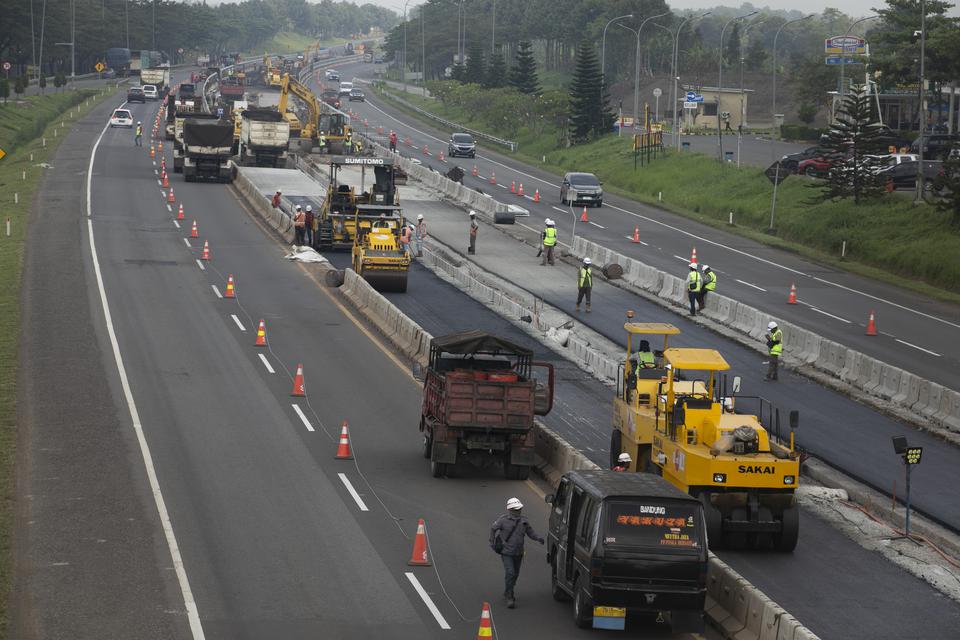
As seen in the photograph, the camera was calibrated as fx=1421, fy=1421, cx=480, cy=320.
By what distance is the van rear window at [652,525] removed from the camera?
55.5 ft

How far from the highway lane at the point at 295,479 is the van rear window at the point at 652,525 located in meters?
1.56

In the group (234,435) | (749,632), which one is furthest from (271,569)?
(234,435)

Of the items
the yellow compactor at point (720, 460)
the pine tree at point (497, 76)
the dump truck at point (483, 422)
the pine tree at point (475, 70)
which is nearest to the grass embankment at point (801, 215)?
the dump truck at point (483, 422)

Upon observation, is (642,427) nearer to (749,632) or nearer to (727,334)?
(749,632)

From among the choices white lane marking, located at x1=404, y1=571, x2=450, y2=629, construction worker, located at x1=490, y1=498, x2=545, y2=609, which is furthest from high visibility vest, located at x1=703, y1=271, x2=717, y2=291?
construction worker, located at x1=490, y1=498, x2=545, y2=609

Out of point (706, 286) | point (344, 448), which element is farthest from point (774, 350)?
point (344, 448)

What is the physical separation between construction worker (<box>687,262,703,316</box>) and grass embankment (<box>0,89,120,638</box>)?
19.5 meters

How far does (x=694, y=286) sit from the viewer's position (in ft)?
142

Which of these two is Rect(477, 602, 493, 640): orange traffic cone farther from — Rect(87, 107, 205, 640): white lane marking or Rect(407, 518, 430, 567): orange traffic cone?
Rect(407, 518, 430, 567): orange traffic cone

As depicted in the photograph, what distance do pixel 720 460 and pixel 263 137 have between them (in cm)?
6456

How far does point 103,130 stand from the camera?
101750 millimetres

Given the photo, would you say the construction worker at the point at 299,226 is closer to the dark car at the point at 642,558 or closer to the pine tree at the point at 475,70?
the dark car at the point at 642,558

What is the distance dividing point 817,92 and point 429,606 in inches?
4069

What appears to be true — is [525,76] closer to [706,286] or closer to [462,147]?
[462,147]
